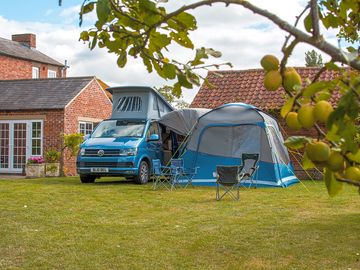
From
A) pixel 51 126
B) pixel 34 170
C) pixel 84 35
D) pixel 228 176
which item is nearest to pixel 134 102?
pixel 34 170

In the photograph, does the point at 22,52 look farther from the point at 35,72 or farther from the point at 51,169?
the point at 51,169

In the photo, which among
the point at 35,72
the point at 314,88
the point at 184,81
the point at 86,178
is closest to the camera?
the point at 314,88

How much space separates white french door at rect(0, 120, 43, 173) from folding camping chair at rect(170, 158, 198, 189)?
9.06m

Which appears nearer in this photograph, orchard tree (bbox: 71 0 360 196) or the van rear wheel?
orchard tree (bbox: 71 0 360 196)

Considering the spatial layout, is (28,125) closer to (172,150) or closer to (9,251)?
(172,150)

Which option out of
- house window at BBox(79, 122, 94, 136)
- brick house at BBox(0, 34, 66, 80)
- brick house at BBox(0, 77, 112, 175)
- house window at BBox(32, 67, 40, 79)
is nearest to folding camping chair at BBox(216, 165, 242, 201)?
brick house at BBox(0, 77, 112, 175)

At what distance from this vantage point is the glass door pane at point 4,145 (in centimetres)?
2302

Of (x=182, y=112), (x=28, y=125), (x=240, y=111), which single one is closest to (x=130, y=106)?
(x=182, y=112)

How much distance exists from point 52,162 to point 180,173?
8325 millimetres

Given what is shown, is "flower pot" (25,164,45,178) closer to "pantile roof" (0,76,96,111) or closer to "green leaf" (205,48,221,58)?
"pantile roof" (0,76,96,111)

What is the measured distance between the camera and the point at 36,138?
22688 mm

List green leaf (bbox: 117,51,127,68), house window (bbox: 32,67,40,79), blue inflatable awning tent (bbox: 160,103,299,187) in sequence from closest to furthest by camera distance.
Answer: green leaf (bbox: 117,51,127,68)
blue inflatable awning tent (bbox: 160,103,299,187)
house window (bbox: 32,67,40,79)

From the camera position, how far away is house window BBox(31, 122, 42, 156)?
74.4 ft

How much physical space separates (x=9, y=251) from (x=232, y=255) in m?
2.64
